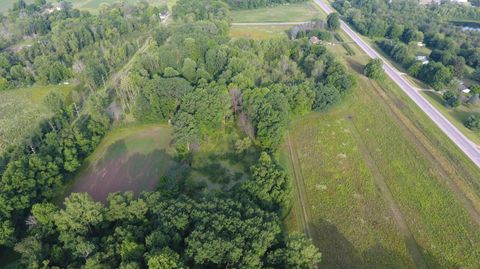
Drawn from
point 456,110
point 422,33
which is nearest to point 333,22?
point 422,33

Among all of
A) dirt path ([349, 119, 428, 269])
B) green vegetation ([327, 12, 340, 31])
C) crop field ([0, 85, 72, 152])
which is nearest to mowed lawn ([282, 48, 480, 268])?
dirt path ([349, 119, 428, 269])

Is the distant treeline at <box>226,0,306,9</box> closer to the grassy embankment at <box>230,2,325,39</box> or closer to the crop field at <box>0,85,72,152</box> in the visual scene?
the grassy embankment at <box>230,2,325,39</box>

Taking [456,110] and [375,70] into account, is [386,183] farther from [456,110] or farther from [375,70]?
[375,70]

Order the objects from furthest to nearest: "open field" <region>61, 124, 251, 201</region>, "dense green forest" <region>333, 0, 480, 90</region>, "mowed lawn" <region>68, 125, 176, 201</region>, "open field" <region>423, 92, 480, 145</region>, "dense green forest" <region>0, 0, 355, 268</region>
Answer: "dense green forest" <region>333, 0, 480, 90</region> < "open field" <region>423, 92, 480, 145</region> < "mowed lawn" <region>68, 125, 176, 201</region> < "open field" <region>61, 124, 251, 201</region> < "dense green forest" <region>0, 0, 355, 268</region>

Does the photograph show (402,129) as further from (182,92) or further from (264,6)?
(264,6)

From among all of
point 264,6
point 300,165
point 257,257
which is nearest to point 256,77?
point 300,165

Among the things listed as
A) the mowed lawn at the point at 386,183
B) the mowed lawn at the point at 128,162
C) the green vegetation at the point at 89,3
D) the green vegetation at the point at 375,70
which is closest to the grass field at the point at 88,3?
the green vegetation at the point at 89,3
